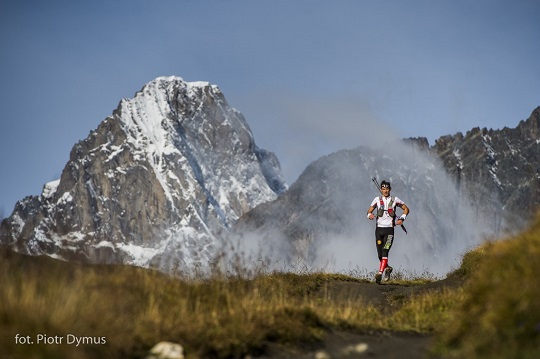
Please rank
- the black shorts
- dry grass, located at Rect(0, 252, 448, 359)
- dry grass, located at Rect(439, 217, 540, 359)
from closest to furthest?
1. dry grass, located at Rect(439, 217, 540, 359)
2. dry grass, located at Rect(0, 252, 448, 359)
3. the black shorts

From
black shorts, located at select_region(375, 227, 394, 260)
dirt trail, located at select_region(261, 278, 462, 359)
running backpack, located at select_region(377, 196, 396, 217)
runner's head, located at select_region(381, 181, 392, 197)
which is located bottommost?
dirt trail, located at select_region(261, 278, 462, 359)

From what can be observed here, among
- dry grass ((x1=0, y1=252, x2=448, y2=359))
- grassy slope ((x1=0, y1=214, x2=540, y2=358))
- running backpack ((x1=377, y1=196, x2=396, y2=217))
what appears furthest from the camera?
running backpack ((x1=377, y1=196, x2=396, y2=217))

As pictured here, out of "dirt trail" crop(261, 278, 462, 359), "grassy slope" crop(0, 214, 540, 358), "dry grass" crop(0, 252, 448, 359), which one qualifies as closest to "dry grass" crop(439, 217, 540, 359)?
"grassy slope" crop(0, 214, 540, 358)

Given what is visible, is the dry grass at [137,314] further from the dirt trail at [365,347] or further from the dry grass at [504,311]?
the dry grass at [504,311]

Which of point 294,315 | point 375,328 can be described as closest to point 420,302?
A: point 375,328

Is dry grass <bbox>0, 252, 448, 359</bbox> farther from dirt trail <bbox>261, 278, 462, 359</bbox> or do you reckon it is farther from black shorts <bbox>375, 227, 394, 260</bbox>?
black shorts <bbox>375, 227, 394, 260</bbox>

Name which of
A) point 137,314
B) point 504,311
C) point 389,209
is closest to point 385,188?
point 389,209

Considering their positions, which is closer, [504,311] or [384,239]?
[504,311]

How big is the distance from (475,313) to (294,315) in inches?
113

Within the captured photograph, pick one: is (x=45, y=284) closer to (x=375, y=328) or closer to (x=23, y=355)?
(x=23, y=355)

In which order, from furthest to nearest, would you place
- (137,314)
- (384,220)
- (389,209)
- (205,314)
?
(384,220), (389,209), (205,314), (137,314)

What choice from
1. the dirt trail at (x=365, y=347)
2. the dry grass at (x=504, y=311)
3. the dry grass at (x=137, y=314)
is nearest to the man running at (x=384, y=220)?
the dry grass at (x=137, y=314)

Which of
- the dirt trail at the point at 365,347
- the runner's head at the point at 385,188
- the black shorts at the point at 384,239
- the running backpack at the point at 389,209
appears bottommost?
the dirt trail at the point at 365,347

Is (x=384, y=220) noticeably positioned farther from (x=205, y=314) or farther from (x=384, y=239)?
(x=205, y=314)
